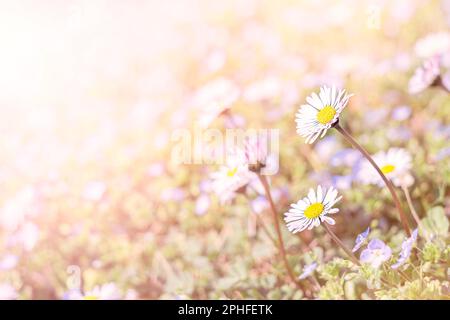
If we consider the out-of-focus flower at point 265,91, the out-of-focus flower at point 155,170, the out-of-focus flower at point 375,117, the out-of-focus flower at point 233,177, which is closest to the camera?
the out-of-focus flower at point 233,177

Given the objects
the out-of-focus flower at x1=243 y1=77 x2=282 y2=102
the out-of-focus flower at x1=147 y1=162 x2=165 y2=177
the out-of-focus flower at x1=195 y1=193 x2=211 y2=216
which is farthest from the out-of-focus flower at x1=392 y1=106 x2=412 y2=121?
the out-of-focus flower at x1=147 y1=162 x2=165 y2=177

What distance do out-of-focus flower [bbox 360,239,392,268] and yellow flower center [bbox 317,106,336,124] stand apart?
182mm

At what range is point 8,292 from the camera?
131cm

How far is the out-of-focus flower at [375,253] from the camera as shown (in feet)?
2.72

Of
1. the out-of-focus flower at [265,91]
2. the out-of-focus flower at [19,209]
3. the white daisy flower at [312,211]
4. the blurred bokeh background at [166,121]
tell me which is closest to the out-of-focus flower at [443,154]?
the blurred bokeh background at [166,121]

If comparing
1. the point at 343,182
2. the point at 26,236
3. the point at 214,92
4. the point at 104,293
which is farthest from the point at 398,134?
the point at 26,236

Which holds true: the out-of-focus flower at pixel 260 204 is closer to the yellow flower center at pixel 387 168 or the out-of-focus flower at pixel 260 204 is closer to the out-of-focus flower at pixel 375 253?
the yellow flower center at pixel 387 168

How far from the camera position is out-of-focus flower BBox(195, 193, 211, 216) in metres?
1.44

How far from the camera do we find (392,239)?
3.35 ft

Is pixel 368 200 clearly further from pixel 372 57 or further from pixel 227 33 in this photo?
pixel 227 33

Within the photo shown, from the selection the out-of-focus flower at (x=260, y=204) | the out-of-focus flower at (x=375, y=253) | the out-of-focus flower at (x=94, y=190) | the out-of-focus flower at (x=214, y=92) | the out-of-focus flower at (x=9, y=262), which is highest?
the out-of-focus flower at (x=214, y=92)

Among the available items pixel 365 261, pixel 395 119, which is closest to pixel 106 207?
pixel 395 119

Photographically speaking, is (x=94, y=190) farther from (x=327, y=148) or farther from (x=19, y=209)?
(x=327, y=148)
